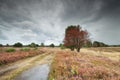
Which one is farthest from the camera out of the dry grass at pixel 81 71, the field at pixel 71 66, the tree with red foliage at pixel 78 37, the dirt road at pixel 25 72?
the tree with red foliage at pixel 78 37

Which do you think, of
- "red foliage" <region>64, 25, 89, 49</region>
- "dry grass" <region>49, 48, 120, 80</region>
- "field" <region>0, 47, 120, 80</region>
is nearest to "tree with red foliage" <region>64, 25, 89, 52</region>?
"red foliage" <region>64, 25, 89, 49</region>

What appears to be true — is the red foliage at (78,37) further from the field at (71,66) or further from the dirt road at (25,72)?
the dirt road at (25,72)

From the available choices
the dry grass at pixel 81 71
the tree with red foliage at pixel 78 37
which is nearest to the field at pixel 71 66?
the dry grass at pixel 81 71

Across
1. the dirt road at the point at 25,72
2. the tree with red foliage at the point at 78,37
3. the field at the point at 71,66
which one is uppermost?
the tree with red foliage at the point at 78,37

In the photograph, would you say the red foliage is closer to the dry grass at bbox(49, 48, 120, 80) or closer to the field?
the field

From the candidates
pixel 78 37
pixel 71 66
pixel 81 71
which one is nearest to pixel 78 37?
pixel 78 37

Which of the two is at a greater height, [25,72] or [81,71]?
[81,71]

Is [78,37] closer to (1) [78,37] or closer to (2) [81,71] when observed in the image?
(1) [78,37]

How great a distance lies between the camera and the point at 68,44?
51.9 metres

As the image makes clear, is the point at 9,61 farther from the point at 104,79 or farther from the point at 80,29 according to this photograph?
the point at 80,29

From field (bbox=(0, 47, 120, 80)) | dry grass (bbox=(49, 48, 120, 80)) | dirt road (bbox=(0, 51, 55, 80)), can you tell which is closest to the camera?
dry grass (bbox=(49, 48, 120, 80))

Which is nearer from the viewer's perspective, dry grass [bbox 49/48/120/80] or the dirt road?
dry grass [bbox 49/48/120/80]

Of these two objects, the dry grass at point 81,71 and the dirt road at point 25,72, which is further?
the dirt road at point 25,72

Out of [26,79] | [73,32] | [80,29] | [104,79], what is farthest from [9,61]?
[80,29]
